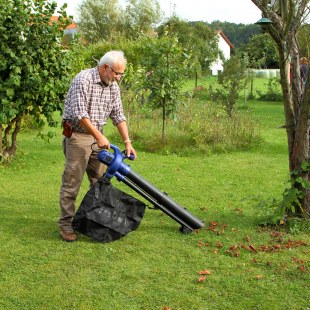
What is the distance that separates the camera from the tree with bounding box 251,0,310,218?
543cm

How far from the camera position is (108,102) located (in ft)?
18.0

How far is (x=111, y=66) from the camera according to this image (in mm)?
5172

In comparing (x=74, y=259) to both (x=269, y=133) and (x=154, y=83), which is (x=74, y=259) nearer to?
(x=154, y=83)

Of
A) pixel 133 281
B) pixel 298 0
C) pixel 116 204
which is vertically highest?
Answer: pixel 298 0

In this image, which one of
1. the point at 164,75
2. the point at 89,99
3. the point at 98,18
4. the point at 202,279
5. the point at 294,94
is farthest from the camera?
the point at 98,18

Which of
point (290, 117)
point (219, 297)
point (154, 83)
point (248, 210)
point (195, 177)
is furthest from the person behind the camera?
point (154, 83)

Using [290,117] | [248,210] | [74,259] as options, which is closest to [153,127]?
[248,210]

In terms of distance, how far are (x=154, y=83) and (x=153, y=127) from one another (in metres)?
1.37

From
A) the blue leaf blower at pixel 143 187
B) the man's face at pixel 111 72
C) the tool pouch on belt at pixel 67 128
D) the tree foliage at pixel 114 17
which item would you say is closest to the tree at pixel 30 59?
the tool pouch on belt at pixel 67 128

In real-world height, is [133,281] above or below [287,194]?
below

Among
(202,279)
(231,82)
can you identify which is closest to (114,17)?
(231,82)

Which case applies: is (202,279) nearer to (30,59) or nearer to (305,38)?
(305,38)

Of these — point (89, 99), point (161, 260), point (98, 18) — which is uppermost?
point (98, 18)

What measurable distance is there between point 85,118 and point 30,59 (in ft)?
12.6
